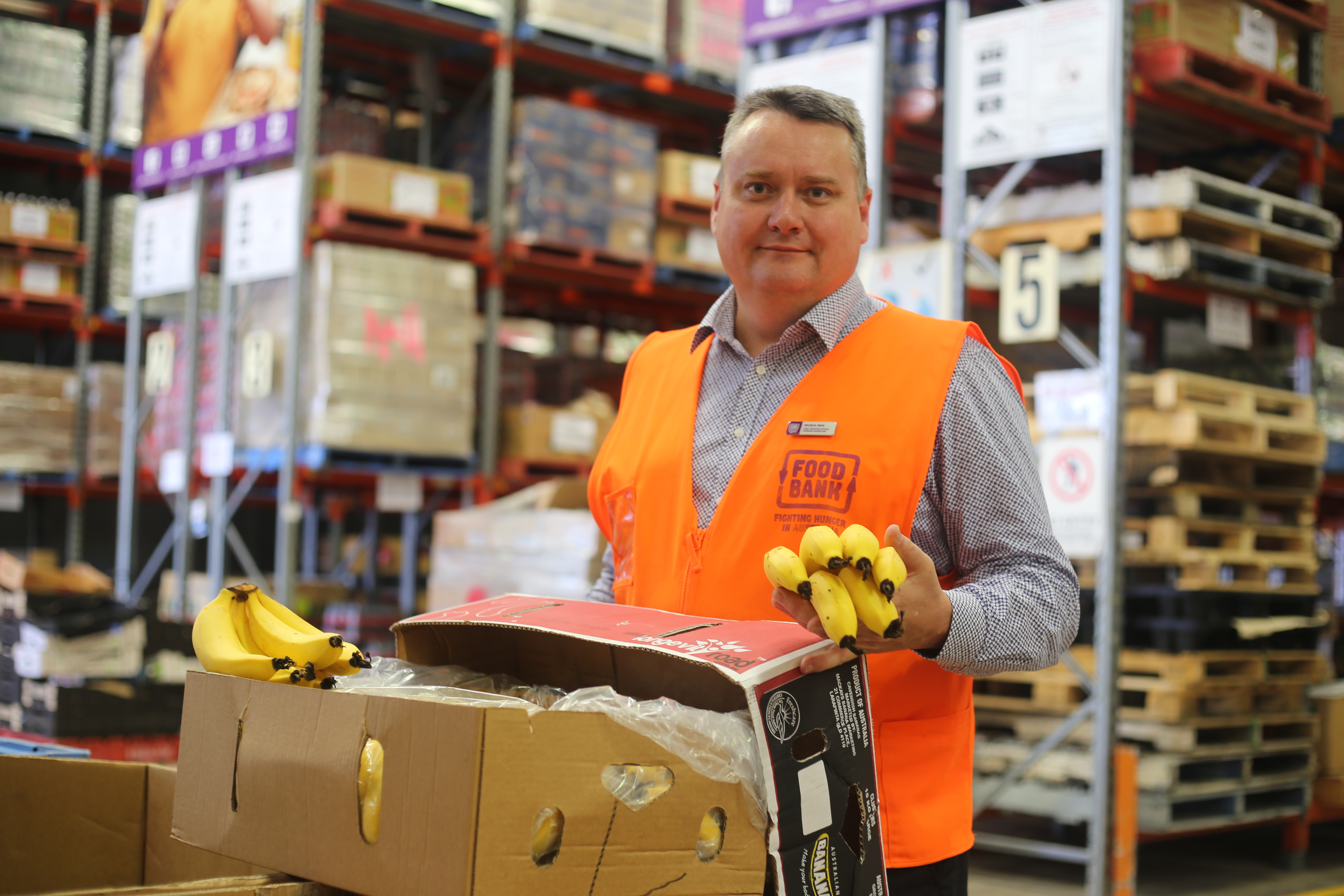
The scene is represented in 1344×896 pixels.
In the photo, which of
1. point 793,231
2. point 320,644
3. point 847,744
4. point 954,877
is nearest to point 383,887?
point 320,644

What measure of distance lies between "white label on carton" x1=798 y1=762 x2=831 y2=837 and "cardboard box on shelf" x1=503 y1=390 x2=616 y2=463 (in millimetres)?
7188

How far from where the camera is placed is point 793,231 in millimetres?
1995

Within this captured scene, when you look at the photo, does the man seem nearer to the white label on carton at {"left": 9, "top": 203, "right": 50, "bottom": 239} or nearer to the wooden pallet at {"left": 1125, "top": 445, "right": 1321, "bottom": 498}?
the wooden pallet at {"left": 1125, "top": 445, "right": 1321, "bottom": 498}

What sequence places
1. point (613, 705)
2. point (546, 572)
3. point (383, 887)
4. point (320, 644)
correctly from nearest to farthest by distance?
point (383, 887), point (613, 705), point (320, 644), point (546, 572)

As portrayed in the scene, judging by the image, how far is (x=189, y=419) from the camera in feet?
Answer: 26.7

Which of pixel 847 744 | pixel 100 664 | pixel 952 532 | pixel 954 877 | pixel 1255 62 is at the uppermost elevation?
pixel 1255 62

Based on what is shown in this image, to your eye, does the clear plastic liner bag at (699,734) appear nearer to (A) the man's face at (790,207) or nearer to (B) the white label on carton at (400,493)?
(A) the man's face at (790,207)

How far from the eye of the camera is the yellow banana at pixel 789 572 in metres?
1.45

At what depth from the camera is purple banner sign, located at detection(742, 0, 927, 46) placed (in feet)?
19.2

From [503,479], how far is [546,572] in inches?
86.7

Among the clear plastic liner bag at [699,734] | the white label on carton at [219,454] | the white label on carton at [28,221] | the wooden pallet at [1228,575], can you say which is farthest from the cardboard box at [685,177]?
the clear plastic liner bag at [699,734]

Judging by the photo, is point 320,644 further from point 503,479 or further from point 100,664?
point 503,479

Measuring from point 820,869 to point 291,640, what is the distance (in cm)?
74

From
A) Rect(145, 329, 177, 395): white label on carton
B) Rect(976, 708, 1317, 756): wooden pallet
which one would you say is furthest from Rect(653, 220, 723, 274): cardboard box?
Rect(976, 708, 1317, 756): wooden pallet
